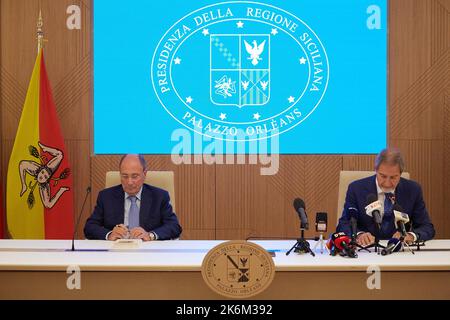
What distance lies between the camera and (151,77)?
5.40m

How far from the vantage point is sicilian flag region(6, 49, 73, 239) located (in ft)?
16.8

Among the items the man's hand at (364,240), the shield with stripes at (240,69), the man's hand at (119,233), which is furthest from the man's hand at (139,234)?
the shield with stripes at (240,69)

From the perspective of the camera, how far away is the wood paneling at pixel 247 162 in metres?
5.35

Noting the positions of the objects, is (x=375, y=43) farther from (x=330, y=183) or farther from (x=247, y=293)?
(x=247, y=293)

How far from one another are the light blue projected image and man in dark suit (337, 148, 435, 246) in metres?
1.61

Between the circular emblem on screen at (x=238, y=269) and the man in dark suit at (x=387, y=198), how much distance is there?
48.5 inches

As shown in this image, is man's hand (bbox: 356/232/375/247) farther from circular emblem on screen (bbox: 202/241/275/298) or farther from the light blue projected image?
the light blue projected image

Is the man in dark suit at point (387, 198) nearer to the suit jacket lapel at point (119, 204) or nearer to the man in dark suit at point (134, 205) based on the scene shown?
the man in dark suit at point (134, 205)

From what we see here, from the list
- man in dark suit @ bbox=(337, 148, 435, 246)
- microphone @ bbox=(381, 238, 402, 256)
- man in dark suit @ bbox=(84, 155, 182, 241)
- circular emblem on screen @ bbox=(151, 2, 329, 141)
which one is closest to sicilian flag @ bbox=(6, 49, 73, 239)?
circular emblem on screen @ bbox=(151, 2, 329, 141)

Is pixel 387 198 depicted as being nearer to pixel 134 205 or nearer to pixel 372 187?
pixel 372 187

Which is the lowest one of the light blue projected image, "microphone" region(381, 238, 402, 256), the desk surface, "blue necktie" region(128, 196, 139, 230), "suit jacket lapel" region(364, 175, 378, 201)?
the desk surface

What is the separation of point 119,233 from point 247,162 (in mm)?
2103

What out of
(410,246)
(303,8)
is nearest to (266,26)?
(303,8)
